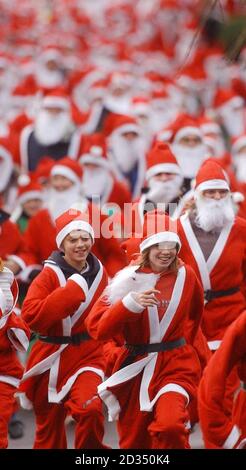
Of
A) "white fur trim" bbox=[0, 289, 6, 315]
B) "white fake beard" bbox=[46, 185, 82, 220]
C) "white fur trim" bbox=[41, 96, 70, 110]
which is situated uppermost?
"white fur trim" bbox=[41, 96, 70, 110]

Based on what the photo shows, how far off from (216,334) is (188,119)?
4529 millimetres

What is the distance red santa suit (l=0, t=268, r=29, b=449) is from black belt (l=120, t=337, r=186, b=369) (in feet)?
1.97

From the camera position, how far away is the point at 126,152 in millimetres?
13914

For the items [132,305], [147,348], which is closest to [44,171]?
[147,348]

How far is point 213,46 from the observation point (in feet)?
78.8

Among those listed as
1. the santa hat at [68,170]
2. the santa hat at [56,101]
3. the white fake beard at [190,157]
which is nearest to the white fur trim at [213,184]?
the white fake beard at [190,157]

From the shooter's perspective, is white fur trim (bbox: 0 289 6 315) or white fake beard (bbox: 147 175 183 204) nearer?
white fur trim (bbox: 0 289 6 315)

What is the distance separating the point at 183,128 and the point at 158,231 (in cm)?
510

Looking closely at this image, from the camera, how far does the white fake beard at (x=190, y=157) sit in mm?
11008

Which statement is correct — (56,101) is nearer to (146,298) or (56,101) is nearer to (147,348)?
(147,348)

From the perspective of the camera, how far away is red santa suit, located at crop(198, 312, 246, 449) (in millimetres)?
6023

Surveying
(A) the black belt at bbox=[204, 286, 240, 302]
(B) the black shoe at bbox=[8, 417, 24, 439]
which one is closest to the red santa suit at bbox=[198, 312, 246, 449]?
(A) the black belt at bbox=[204, 286, 240, 302]

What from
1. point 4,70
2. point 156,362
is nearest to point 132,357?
point 156,362

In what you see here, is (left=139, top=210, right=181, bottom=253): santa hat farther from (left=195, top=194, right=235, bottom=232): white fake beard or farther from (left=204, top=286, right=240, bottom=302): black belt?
(left=204, top=286, right=240, bottom=302): black belt
